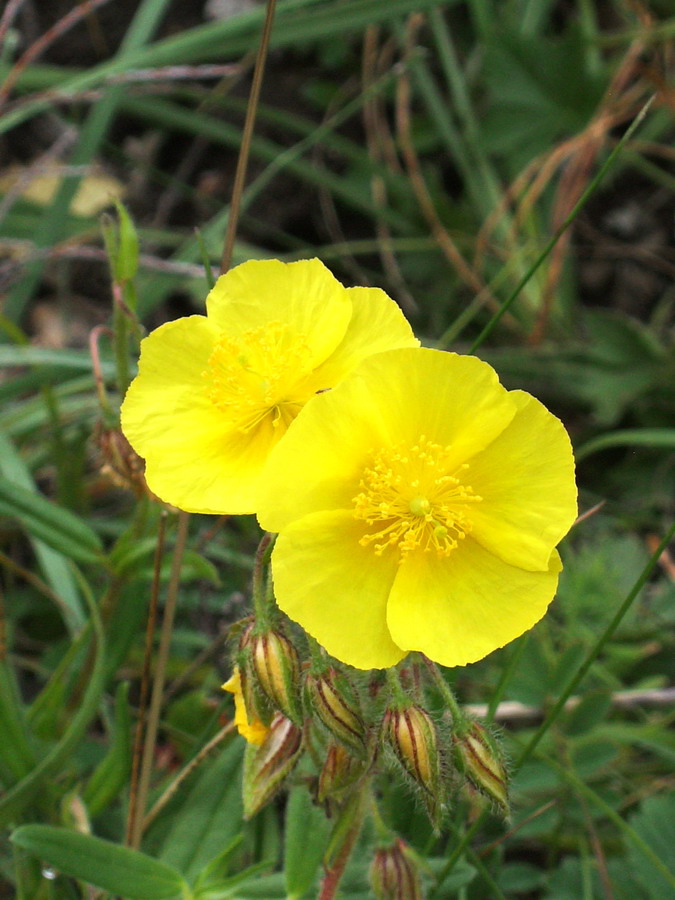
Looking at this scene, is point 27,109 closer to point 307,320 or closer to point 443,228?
point 443,228

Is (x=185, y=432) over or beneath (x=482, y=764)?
over

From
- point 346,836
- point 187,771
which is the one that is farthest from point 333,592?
point 187,771

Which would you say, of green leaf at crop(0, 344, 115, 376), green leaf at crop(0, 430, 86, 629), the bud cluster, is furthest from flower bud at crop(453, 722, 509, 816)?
green leaf at crop(0, 344, 115, 376)

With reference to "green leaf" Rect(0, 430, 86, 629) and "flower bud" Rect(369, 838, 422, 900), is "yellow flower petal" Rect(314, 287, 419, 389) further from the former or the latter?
"green leaf" Rect(0, 430, 86, 629)

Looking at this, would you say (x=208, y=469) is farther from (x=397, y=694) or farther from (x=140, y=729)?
(x=140, y=729)

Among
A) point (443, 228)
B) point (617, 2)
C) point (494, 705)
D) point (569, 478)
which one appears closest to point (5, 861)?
point (494, 705)
